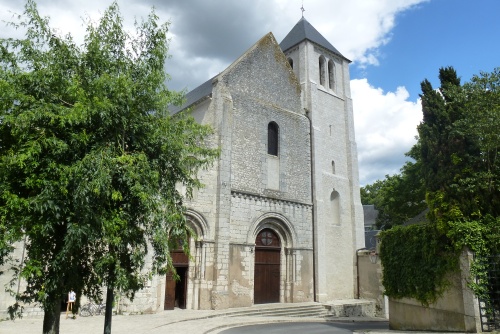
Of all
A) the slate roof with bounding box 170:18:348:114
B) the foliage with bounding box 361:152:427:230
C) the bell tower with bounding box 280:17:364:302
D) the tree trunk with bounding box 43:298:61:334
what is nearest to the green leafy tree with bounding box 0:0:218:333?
the tree trunk with bounding box 43:298:61:334

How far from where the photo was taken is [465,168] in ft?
35.1

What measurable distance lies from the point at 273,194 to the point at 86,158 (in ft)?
44.0

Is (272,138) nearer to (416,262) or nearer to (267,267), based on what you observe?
(267,267)

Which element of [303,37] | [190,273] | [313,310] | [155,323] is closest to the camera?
[155,323]

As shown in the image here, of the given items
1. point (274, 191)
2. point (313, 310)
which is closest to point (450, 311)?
point (313, 310)

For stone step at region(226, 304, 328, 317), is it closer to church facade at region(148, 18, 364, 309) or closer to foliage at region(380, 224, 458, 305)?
church facade at region(148, 18, 364, 309)

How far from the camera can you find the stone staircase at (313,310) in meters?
16.0

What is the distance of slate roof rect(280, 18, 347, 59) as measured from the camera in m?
24.0

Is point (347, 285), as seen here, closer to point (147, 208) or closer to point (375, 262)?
point (375, 262)

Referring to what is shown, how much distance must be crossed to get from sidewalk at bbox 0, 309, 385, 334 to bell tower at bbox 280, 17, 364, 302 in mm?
5625

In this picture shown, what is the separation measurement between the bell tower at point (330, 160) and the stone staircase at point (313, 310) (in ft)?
4.03

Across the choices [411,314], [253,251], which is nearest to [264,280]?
[253,251]

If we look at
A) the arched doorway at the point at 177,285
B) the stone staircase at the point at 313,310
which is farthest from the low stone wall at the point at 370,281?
the arched doorway at the point at 177,285

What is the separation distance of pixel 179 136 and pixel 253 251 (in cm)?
1075
